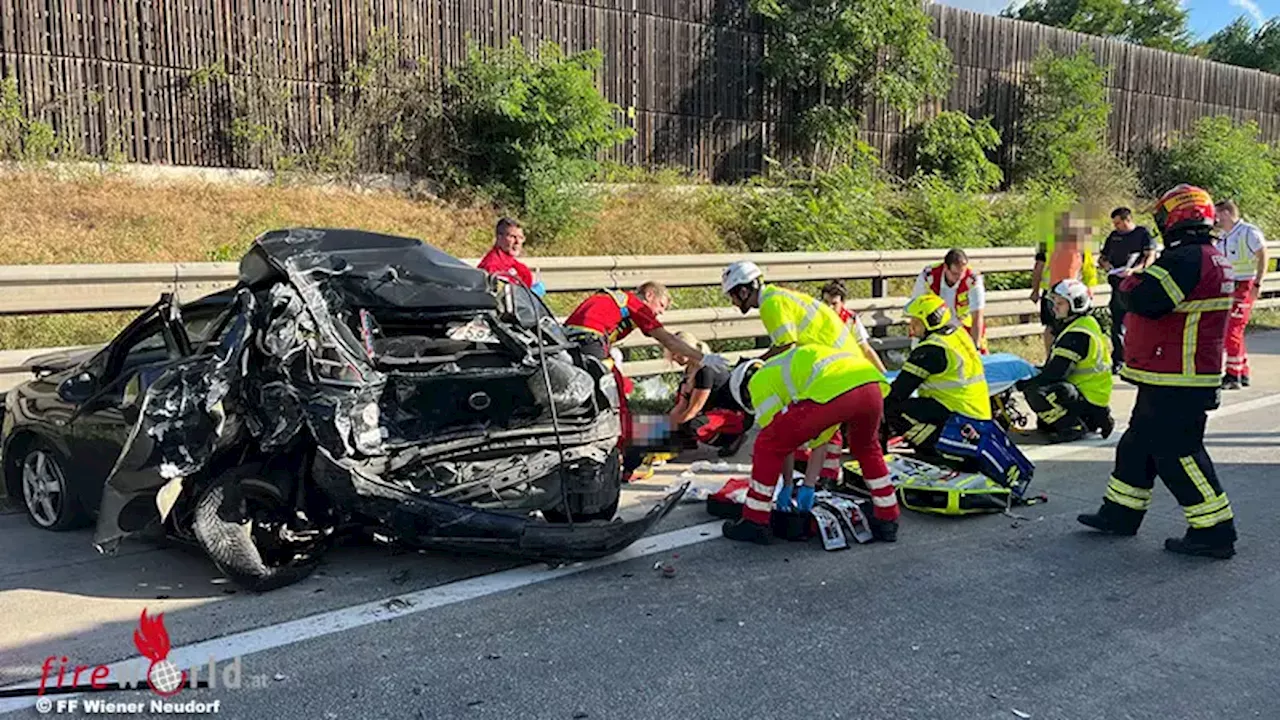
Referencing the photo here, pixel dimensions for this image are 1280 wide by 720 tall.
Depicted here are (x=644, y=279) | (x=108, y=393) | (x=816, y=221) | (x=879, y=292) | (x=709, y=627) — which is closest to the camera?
(x=709, y=627)

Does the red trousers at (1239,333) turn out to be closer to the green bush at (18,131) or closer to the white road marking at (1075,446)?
the white road marking at (1075,446)

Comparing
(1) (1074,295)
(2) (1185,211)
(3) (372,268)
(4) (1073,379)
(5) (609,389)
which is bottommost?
(4) (1073,379)

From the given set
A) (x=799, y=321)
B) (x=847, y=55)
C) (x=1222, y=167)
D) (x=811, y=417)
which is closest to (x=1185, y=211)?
(x=799, y=321)

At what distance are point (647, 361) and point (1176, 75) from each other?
64.2ft

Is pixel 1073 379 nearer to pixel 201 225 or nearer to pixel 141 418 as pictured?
pixel 141 418

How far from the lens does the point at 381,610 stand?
4.30m

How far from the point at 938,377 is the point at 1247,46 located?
128 feet

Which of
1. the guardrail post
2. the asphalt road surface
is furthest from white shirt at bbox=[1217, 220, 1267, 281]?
the asphalt road surface

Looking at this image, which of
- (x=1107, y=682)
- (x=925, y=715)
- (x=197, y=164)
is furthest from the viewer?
(x=197, y=164)

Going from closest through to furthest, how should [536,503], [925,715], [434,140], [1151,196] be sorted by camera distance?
1. [925,715]
2. [536,503]
3. [434,140]
4. [1151,196]

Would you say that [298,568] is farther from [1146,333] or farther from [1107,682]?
[1146,333]

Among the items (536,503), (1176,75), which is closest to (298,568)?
(536,503)

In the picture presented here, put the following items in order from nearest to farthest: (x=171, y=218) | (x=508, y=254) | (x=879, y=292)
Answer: (x=508, y=254) < (x=171, y=218) < (x=879, y=292)

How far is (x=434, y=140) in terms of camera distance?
12.0 meters
